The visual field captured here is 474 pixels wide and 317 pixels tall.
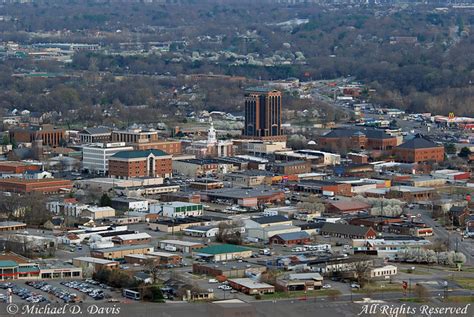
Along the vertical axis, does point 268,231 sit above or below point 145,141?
below

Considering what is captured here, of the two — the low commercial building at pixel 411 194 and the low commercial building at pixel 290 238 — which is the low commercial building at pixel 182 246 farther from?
the low commercial building at pixel 411 194

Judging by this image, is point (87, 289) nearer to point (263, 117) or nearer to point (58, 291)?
point (58, 291)

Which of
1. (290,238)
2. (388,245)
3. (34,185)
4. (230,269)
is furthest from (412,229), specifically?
(34,185)

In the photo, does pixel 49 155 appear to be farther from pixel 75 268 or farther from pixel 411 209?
pixel 75 268

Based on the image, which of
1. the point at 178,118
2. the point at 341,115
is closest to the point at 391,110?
the point at 341,115

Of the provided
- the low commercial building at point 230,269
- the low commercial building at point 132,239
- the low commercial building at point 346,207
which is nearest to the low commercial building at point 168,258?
the low commercial building at point 230,269
